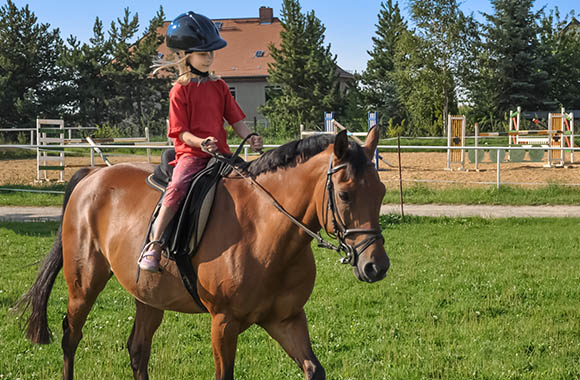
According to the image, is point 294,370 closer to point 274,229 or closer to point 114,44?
point 274,229

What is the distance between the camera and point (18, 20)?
1629 inches

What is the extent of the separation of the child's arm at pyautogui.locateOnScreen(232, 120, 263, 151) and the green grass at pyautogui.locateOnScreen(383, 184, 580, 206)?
36.6 feet

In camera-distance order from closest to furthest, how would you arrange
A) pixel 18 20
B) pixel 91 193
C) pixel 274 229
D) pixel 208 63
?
pixel 274 229 → pixel 208 63 → pixel 91 193 → pixel 18 20

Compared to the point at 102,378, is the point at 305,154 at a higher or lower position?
higher

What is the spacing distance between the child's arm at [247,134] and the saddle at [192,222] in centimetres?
15

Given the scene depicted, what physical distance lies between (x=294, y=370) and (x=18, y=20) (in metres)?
42.1

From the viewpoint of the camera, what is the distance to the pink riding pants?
3879 mm

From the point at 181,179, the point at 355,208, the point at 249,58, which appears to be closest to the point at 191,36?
the point at 181,179

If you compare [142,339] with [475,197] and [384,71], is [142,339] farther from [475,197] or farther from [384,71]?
[384,71]

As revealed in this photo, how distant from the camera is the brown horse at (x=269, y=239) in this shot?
3277mm

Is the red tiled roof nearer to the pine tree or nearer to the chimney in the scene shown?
the chimney

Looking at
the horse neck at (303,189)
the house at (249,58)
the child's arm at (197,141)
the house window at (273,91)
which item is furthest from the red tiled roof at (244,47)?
the horse neck at (303,189)

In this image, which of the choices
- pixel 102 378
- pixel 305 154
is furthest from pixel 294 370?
pixel 305 154

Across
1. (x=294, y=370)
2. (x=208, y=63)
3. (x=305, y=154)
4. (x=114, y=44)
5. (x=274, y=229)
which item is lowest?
(x=294, y=370)
